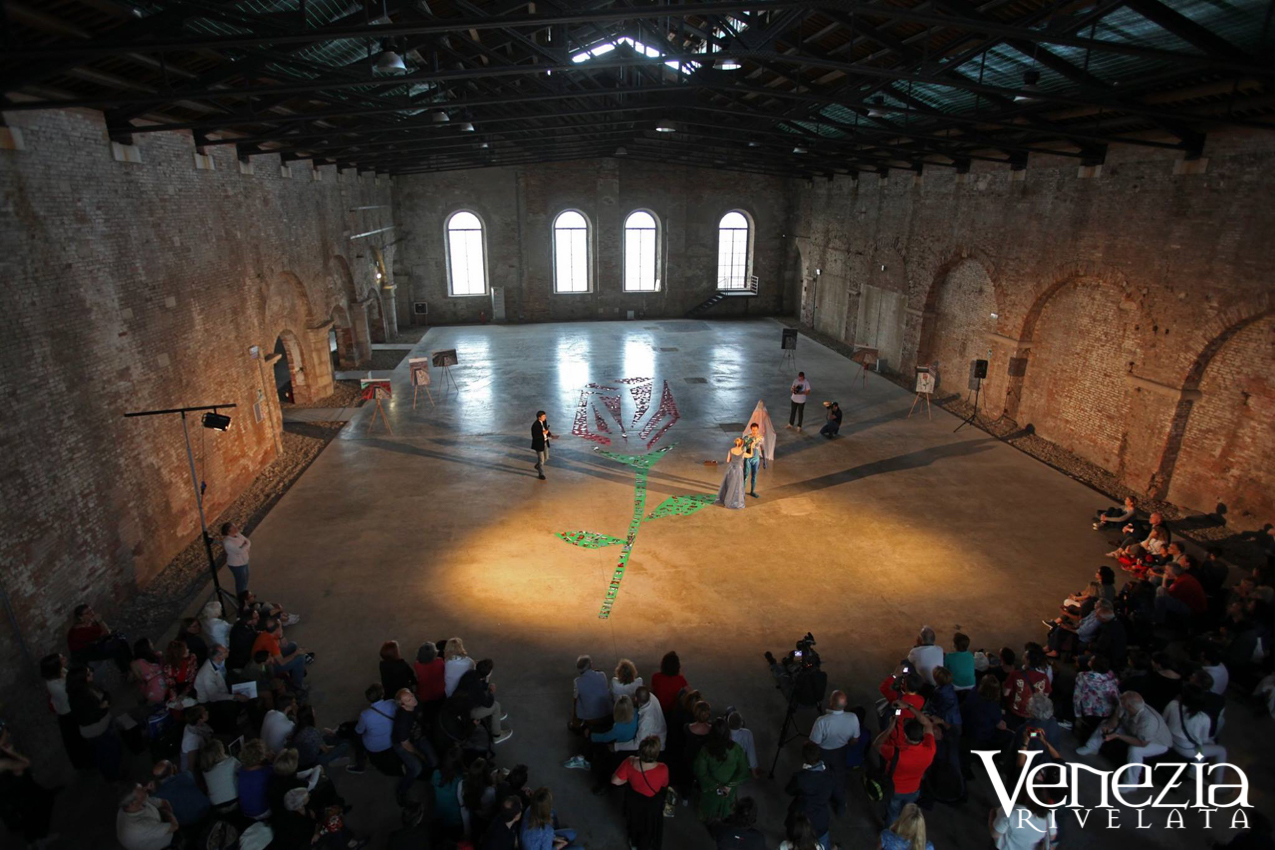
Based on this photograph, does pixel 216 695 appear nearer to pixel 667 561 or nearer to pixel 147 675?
pixel 147 675

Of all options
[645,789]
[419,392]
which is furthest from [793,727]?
[419,392]

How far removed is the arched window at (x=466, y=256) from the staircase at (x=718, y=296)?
9.59 meters

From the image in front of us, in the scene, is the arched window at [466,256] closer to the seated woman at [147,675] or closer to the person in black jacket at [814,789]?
the seated woman at [147,675]

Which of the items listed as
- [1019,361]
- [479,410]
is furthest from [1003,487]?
[479,410]

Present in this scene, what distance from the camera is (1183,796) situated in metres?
6.67

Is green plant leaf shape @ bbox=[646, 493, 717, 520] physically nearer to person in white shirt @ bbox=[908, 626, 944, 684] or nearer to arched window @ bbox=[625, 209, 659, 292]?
person in white shirt @ bbox=[908, 626, 944, 684]

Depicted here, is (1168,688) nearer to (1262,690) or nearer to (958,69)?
(1262,690)

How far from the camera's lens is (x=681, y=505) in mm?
12844

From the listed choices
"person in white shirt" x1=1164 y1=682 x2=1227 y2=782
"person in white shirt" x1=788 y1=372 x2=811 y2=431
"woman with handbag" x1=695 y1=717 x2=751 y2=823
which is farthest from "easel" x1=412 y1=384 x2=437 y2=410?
"person in white shirt" x1=1164 y1=682 x2=1227 y2=782

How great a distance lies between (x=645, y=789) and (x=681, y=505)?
735cm

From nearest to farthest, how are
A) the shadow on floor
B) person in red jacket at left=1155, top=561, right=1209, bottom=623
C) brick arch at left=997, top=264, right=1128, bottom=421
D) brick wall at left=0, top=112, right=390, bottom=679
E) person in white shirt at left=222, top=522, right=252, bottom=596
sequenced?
brick wall at left=0, top=112, right=390, bottom=679 < person in red jacket at left=1155, top=561, right=1209, bottom=623 < person in white shirt at left=222, top=522, right=252, bottom=596 < the shadow on floor < brick arch at left=997, top=264, right=1128, bottom=421

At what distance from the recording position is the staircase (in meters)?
33.2

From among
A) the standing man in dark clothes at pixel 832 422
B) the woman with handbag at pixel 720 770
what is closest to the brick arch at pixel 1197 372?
the standing man in dark clothes at pixel 832 422

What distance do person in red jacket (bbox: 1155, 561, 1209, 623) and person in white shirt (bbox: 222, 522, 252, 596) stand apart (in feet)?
37.5
